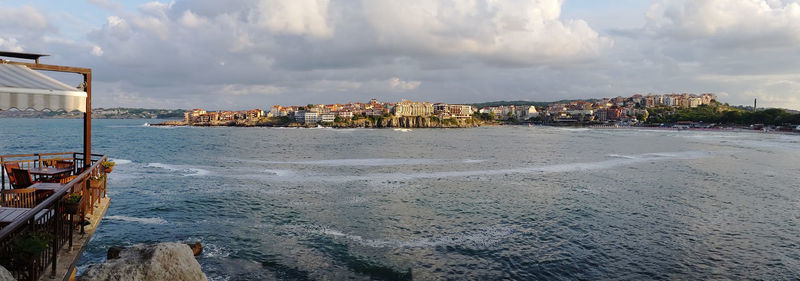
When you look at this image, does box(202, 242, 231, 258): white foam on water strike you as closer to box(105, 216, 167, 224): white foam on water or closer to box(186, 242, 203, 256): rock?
box(186, 242, 203, 256): rock

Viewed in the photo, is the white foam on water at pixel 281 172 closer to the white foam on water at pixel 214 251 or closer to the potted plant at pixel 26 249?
the white foam on water at pixel 214 251

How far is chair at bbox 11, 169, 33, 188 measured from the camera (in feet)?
27.2

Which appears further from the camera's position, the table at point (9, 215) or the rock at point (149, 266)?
the rock at point (149, 266)

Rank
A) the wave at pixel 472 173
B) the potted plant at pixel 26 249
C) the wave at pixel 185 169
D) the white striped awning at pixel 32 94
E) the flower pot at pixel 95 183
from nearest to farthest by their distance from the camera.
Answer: the potted plant at pixel 26 249
the white striped awning at pixel 32 94
the flower pot at pixel 95 183
the wave at pixel 472 173
the wave at pixel 185 169

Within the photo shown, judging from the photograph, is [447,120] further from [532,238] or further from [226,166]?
[532,238]

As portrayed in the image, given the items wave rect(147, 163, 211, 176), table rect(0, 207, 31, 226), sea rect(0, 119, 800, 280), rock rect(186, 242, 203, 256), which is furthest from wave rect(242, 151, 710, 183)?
table rect(0, 207, 31, 226)

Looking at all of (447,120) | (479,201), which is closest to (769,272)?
(479,201)

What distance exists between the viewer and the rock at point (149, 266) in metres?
6.52

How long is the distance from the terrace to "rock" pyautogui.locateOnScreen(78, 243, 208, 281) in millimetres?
416

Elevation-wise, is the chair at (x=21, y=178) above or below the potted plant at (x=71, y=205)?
above


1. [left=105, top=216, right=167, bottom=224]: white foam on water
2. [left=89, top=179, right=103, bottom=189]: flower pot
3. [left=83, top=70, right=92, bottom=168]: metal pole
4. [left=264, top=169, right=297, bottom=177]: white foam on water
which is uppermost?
[left=83, top=70, right=92, bottom=168]: metal pole

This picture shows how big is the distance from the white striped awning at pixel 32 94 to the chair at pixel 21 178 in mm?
2394

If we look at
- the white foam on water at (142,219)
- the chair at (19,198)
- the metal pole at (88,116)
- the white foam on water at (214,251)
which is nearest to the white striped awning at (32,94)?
the metal pole at (88,116)

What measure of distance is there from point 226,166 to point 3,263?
25813 millimetres
